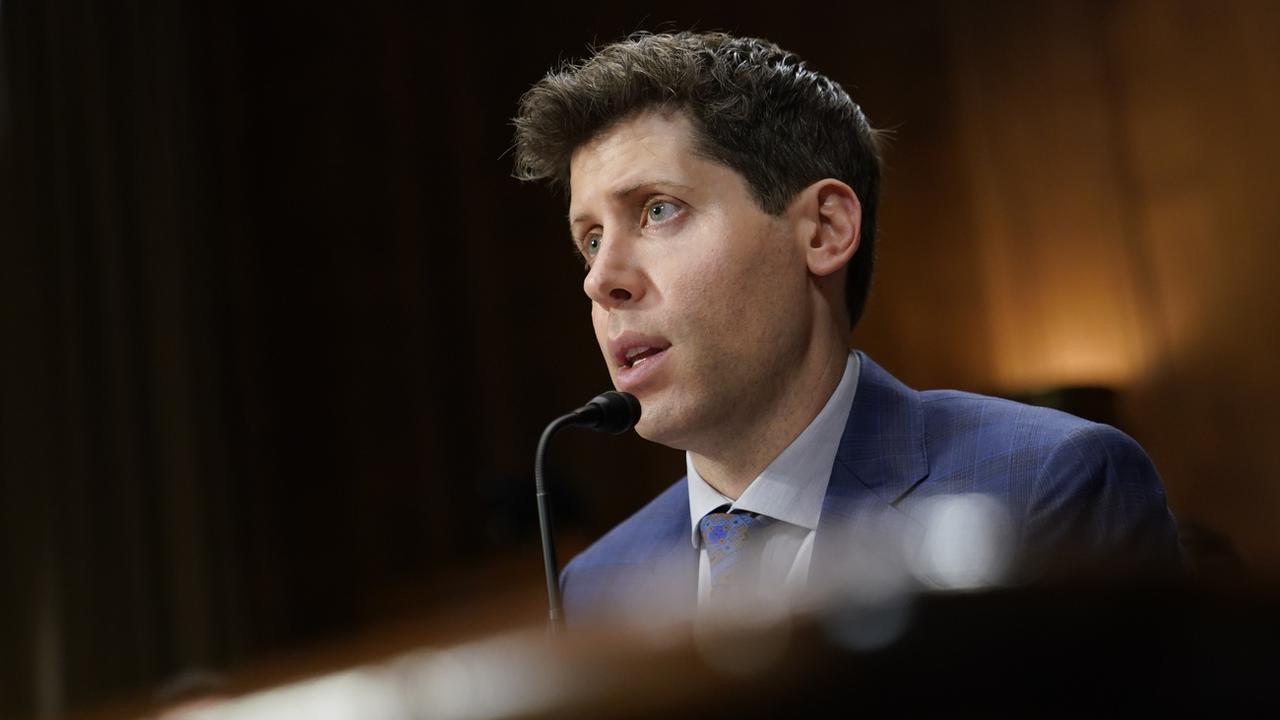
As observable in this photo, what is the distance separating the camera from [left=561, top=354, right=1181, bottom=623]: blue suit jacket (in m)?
1.48

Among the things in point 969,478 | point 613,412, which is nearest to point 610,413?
point 613,412

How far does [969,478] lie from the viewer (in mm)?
1582

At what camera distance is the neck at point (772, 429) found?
5.70 feet

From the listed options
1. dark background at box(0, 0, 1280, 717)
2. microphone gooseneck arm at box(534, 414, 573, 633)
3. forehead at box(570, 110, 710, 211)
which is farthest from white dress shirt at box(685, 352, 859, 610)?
dark background at box(0, 0, 1280, 717)

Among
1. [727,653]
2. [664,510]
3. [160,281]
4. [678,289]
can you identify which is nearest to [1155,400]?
[664,510]

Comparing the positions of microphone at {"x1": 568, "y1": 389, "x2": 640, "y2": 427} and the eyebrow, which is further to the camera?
the eyebrow

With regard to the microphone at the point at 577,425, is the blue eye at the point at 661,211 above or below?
above

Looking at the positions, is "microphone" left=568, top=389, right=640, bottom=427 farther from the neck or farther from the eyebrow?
the eyebrow

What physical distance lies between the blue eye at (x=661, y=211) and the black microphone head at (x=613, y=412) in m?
0.26

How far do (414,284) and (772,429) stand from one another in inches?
→ 142

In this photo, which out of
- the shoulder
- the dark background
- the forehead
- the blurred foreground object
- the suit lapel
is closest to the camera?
the blurred foreground object

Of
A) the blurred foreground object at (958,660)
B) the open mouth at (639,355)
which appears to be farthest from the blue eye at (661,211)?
the blurred foreground object at (958,660)

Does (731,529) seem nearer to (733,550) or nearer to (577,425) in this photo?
(733,550)

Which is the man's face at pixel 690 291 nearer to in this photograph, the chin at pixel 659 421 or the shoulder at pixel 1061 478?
the chin at pixel 659 421
